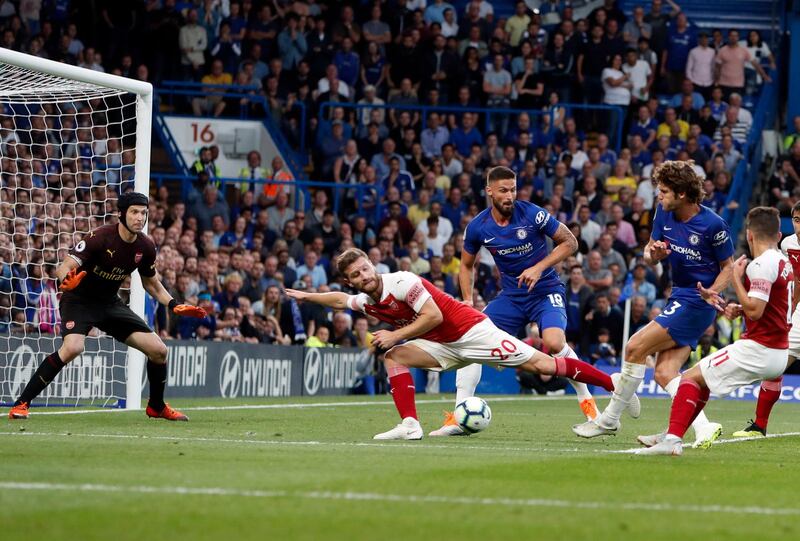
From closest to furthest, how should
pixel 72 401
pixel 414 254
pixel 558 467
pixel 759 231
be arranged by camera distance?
pixel 558 467 → pixel 759 231 → pixel 72 401 → pixel 414 254

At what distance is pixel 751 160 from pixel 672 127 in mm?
1920

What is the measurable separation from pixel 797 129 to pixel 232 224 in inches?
458

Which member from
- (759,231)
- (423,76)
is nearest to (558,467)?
(759,231)

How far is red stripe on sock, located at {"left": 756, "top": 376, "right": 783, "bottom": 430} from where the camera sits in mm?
12031

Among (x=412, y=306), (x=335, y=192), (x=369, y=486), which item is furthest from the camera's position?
(x=335, y=192)

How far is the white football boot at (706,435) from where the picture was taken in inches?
398

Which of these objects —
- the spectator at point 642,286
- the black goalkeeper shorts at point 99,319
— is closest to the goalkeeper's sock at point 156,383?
the black goalkeeper shorts at point 99,319

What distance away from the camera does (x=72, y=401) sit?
52.3 ft

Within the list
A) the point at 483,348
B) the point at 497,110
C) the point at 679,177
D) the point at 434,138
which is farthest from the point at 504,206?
the point at 497,110

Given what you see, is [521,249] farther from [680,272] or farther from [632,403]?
[632,403]

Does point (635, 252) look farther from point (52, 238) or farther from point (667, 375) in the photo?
point (667, 375)

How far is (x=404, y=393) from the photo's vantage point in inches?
416

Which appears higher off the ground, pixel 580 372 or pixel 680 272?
pixel 680 272

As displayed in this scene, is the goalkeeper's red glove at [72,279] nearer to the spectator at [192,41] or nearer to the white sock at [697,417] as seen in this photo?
the white sock at [697,417]
